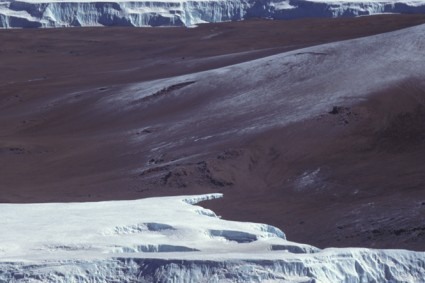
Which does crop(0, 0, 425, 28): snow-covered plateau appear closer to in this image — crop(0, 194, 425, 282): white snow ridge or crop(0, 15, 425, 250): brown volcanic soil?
crop(0, 15, 425, 250): brown volcanic soil

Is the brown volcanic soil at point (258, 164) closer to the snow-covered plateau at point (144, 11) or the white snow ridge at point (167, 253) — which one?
the white snow ridge at point (167, 253)

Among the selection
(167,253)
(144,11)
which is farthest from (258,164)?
(144,11)

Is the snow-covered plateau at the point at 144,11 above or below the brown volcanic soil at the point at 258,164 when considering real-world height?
below

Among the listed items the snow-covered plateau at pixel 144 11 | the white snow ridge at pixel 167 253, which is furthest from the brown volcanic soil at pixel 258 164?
the snow-covered plateau at pixel 144 11

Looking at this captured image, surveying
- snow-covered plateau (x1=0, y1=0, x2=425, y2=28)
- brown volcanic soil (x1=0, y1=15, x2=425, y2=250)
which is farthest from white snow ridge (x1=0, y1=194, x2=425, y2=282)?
snow-covered plateau (x1=0, y1=0, x2=425, y2=28)

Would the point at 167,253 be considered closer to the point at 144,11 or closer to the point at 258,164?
Result: the point at 258,164
